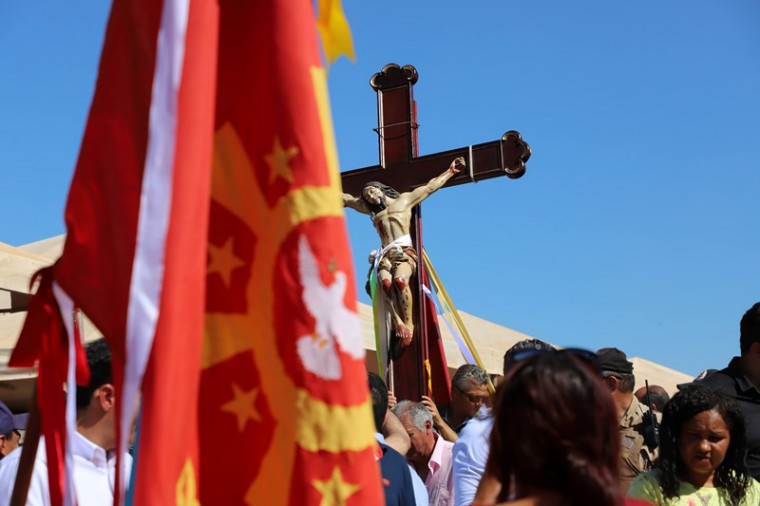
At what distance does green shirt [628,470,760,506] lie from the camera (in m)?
3.26

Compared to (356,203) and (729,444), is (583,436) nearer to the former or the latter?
(729,444)

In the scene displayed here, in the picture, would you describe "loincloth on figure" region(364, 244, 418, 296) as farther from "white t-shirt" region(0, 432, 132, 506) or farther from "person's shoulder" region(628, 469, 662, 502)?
"white t-shirt" region(0, 432, 132, 506)

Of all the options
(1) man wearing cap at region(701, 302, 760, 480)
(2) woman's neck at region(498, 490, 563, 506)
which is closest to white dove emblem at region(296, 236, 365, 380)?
(2) woman's neck at region(498, 490, 563, 506)

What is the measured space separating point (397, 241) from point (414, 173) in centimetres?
72

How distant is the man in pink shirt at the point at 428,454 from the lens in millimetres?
4734

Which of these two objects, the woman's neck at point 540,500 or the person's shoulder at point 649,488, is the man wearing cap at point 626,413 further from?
Result: the woman's neck at point 540,500

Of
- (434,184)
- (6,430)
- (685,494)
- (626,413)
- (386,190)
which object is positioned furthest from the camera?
(386,190)

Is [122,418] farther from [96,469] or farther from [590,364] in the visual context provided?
[96,469]

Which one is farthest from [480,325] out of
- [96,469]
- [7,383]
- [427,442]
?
[96,469]

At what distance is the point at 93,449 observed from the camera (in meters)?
2.69

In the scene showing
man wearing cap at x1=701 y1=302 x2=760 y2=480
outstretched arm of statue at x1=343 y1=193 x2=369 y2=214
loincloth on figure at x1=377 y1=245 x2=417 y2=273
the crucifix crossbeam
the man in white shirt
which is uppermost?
the crucifix crossbeam

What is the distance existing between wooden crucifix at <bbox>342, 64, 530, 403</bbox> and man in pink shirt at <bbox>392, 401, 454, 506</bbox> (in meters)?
3.03

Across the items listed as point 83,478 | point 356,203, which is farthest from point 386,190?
point 83,478

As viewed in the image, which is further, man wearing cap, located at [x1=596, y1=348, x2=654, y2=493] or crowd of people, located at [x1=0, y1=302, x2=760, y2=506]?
man wearing cap, located at [x1=596, y1=348, x2=654, y2=493]
